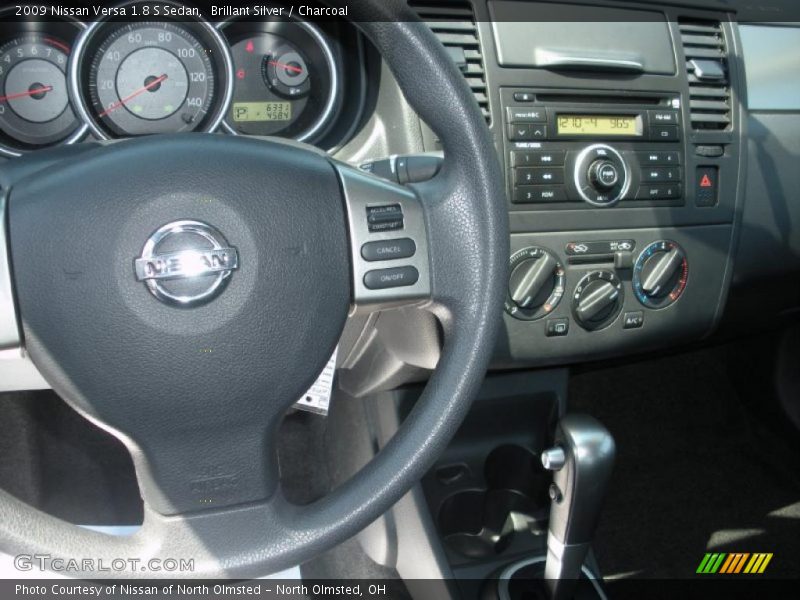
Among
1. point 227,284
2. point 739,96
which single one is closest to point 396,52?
point 227,284

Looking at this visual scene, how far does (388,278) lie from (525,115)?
501 millimetres

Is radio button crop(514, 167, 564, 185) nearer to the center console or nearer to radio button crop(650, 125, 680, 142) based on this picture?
the center console

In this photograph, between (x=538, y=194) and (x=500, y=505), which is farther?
(x=500, y=505)

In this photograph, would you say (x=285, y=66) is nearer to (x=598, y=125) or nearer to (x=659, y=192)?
(x=598, y=125)

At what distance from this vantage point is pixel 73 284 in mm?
832

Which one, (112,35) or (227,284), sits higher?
(112,35)

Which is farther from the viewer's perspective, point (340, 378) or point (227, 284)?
point (340, 378)

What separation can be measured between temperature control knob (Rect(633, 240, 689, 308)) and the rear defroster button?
1.89 ft

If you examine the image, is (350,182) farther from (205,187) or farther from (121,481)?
(121,481)

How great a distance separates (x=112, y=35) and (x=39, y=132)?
0.17 meters

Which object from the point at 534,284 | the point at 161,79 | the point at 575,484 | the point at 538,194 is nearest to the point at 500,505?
the point at 575,484

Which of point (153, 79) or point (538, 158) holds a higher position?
point (153, 79)

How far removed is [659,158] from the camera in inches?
54.4

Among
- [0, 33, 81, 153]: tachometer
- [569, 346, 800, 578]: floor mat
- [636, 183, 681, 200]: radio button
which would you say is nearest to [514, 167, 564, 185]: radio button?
[636, 183, 681, 200]: radio button
